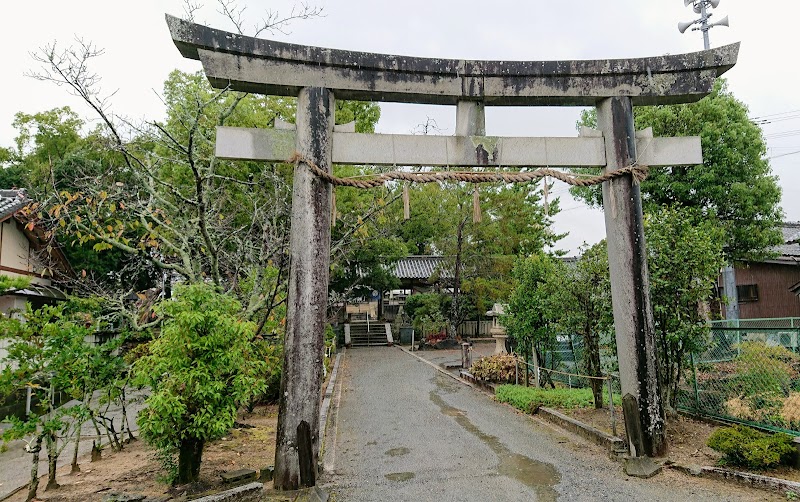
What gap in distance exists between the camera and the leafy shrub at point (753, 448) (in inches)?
230

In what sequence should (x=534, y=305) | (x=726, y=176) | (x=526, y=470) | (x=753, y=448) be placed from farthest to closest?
1. (x=726, y=176)
2. (x=534, y=305)
3. (x=526, y=470)
4. (x=753, y=448)

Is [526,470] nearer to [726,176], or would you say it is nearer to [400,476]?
[400,476]

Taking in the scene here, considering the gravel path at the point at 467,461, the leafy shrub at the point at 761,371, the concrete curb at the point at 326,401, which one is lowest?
the gravel path at the point at 467,461

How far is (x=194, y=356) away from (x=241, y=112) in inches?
415

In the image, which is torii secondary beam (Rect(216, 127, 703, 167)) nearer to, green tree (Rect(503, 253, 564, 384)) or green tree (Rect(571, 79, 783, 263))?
green tree (Rect(503, 253, 564, 384))

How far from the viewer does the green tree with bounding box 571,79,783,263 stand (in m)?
16.0

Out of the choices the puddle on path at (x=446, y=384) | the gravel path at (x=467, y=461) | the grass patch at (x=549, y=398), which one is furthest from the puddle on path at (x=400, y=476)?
the puddle on path at (x=446, y=384)

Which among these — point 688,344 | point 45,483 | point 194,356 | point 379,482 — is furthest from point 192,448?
point 688,344

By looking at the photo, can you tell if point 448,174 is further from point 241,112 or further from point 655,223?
point 241,112

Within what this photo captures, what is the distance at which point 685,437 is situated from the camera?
7629mm

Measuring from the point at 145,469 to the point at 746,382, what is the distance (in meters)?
10.2

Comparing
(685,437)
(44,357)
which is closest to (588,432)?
(685,437)

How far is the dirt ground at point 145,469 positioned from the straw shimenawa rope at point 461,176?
4.25m

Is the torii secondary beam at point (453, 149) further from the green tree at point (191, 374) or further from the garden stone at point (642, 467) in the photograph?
the garden stone at point (642, 467)
